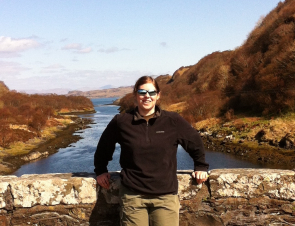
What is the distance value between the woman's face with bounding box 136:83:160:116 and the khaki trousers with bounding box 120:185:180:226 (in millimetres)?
1023

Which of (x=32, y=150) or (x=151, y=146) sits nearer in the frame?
(x=151, y=146)

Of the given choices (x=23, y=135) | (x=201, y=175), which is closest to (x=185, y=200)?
(x=201, y=175)

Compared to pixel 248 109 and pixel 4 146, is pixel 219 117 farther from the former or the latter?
pixel 4 146

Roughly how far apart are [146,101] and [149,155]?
0.68 meters

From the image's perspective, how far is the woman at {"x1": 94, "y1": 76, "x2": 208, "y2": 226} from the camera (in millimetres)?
3596

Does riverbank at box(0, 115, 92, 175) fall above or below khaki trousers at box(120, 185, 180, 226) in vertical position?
below

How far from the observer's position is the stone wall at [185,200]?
4.25m

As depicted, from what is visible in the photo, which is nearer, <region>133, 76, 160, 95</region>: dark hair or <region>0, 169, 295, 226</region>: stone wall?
<region>133, 76, 160, 95</region>: dark hair

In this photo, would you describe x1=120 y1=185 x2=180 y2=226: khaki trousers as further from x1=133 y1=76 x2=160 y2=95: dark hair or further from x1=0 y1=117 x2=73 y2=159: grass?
x1=0 y1=117 x2=73 y2=159: grass

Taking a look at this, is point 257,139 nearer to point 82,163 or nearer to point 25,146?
point 82,163

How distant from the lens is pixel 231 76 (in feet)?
176

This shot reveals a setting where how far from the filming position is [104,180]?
416 cm

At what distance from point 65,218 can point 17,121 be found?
147ft

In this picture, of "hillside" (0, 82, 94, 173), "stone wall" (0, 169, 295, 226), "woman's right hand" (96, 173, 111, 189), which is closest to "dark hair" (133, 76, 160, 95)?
"woman's right hand" (96, 173, 111, 189)
